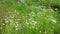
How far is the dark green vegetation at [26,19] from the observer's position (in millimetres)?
5758

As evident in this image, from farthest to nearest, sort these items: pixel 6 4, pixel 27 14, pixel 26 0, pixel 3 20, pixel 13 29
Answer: pixel 26 0 → pixel 6 4 → pixel 27 14 → pixel 3 20 → pixel 13 29

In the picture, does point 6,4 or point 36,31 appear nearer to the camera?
point 36,31

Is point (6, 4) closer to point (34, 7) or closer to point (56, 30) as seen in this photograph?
point (34, 7)

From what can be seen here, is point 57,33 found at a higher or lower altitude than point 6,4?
lower

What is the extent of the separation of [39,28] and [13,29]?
633mm

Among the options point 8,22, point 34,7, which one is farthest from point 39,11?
point 8,22

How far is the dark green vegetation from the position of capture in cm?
576

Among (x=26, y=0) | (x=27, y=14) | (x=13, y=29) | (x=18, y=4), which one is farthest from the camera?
(x=26, y=0)

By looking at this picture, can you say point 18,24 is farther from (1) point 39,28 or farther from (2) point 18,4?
(2) point 18,4

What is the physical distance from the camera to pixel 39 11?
7004 mm

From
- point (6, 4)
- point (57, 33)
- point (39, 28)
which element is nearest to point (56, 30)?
point (57, 33)

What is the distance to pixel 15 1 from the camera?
7.79m

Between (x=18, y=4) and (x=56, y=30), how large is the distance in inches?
80.2

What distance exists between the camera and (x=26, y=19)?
20.0 ft
